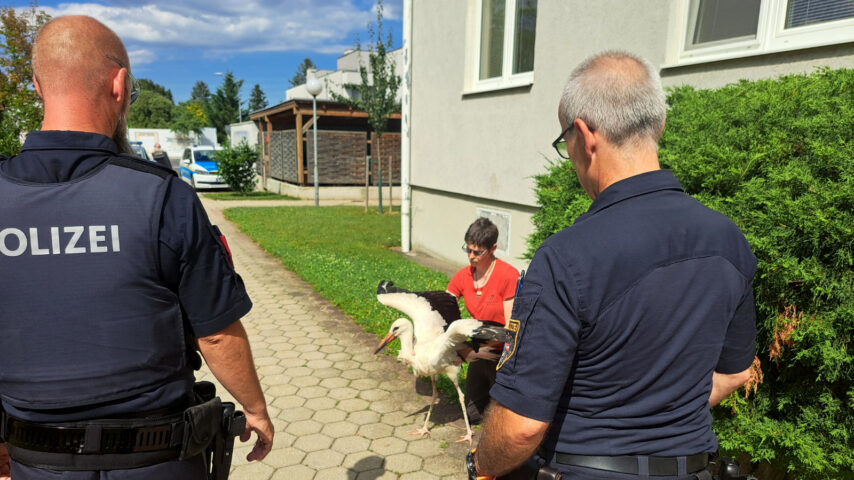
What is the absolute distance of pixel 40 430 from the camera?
167 centimetres

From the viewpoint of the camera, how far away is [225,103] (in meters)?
64.9

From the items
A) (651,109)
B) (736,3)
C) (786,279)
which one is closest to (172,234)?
(651,109)

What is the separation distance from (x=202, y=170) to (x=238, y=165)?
428 centimetres

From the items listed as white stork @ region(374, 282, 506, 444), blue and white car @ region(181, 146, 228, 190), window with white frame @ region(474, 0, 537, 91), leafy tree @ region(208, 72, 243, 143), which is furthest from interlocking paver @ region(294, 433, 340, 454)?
leafy tree @ region(208, 72, 243, 143)

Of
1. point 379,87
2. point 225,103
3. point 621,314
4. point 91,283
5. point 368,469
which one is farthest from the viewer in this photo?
point 225,103

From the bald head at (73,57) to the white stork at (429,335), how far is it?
8.03ft

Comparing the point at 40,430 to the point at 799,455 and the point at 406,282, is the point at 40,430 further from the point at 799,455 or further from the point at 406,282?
the point at 406,282

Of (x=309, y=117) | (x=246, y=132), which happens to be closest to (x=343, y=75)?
(x=246, y=132)

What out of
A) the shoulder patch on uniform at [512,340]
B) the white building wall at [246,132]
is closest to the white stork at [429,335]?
the shoulder patch on uniform at [512,340]

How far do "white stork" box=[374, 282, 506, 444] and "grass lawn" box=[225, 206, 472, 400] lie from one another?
924 millimetres

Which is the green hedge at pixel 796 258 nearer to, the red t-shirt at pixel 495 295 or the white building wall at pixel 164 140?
the red t-shirt at pixel 495 295

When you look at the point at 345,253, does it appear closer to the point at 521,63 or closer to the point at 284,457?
A: the point at 521,63

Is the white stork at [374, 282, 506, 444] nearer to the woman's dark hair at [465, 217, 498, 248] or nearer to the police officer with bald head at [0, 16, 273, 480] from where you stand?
the woman's dark hair at [465, 217, 498, 248]

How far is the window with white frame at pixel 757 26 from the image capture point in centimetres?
406
